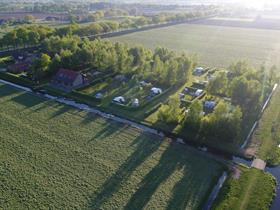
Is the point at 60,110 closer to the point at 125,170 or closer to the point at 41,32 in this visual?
the point at 125,170

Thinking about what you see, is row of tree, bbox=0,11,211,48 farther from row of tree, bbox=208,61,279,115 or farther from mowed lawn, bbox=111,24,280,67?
row of tree, bbox=208,61,279,115

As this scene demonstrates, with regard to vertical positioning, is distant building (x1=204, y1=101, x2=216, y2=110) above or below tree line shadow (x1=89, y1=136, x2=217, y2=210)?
above

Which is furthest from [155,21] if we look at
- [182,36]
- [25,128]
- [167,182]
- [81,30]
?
[167,182]

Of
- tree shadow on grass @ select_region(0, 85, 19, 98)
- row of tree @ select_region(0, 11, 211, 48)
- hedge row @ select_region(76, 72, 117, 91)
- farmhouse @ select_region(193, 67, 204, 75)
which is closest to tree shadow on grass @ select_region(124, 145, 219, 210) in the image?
hedge row @ select_region(76, 72, 117, 91)

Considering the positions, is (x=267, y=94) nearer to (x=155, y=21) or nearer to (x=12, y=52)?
(x=12, y=52)

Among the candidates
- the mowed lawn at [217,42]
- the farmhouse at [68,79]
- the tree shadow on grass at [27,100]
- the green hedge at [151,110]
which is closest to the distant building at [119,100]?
the green hedge at [151,110]
